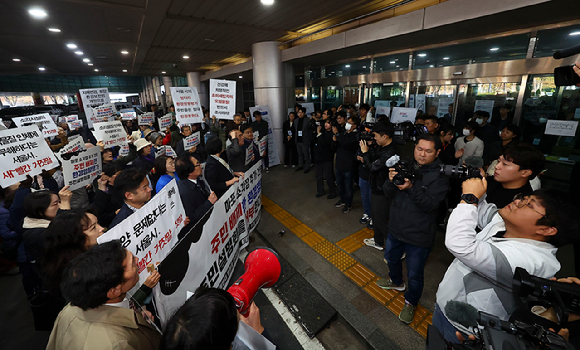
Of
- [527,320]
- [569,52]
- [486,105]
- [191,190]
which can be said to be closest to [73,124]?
[191,190]

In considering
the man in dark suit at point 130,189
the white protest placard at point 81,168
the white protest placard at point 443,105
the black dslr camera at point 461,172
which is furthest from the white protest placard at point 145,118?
Answer: the white protest placard at point 443,105

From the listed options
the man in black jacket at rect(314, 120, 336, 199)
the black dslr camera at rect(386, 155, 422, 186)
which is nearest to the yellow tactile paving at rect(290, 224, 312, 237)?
the man in black jacket at rect(314, 120, 336, 199)

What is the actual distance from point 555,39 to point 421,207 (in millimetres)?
5481

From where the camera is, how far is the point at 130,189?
2461mm

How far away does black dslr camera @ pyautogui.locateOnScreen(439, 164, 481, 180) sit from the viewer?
180 centimetres

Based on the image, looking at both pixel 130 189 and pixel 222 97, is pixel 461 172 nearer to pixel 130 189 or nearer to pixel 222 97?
pixel 130 189

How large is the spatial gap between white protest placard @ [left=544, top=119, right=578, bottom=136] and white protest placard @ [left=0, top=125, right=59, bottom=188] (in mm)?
8834

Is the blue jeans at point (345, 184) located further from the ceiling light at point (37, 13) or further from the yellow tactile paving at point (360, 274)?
the ceiling light at point (37, 13)

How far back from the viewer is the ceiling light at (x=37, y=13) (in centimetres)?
480

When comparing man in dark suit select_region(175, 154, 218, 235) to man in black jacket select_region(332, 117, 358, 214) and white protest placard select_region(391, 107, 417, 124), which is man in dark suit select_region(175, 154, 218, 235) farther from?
white protest placard select_region(391, 107, 417, 124)

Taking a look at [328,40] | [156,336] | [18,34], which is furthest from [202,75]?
[156,336]

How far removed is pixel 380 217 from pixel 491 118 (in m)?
4.69

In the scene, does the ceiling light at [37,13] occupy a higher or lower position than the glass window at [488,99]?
higher

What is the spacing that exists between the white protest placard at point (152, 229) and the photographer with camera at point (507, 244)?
222 cm
